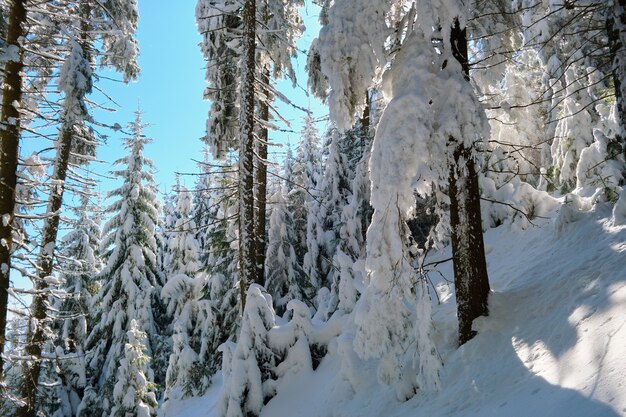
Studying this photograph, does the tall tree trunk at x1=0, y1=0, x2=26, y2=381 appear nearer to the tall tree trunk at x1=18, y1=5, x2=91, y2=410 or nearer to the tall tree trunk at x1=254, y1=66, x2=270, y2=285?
the tall tree trunk at x1=18, y1=5, x2=91, y2=410

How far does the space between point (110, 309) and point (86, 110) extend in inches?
475

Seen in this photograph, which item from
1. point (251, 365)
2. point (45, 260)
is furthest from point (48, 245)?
point (251, 365)

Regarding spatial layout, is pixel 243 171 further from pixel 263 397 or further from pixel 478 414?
pixel 478 414

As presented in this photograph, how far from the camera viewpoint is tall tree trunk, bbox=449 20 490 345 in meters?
6.05

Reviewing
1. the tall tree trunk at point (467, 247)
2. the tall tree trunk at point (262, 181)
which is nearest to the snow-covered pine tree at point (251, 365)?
the tall tree trunk at point (262, 181)

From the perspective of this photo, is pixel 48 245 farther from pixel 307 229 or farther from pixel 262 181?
pixel 307 229

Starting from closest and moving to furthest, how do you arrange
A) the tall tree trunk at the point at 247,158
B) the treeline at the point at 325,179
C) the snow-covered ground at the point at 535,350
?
the snow-covered ground at the point at 535,350
the treeline at the point at 325,179
the tall tree trunk at the point at 247,158

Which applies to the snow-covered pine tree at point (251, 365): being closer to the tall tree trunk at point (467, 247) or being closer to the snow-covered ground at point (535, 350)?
the snow-covered ground at point (535, 350)

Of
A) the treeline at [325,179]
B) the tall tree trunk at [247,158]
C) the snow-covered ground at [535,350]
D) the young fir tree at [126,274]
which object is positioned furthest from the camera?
the young fir tree at [126,274]

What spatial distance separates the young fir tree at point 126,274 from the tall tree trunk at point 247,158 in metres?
11.7

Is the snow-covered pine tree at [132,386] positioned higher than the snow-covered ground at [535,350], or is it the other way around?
the snow-covered ground at [535,350]

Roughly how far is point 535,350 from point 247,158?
266 inches

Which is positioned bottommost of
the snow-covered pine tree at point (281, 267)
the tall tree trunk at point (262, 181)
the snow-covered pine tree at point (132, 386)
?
the snow-covered pine tree at point (132, 386)

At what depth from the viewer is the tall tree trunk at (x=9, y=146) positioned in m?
6.17
